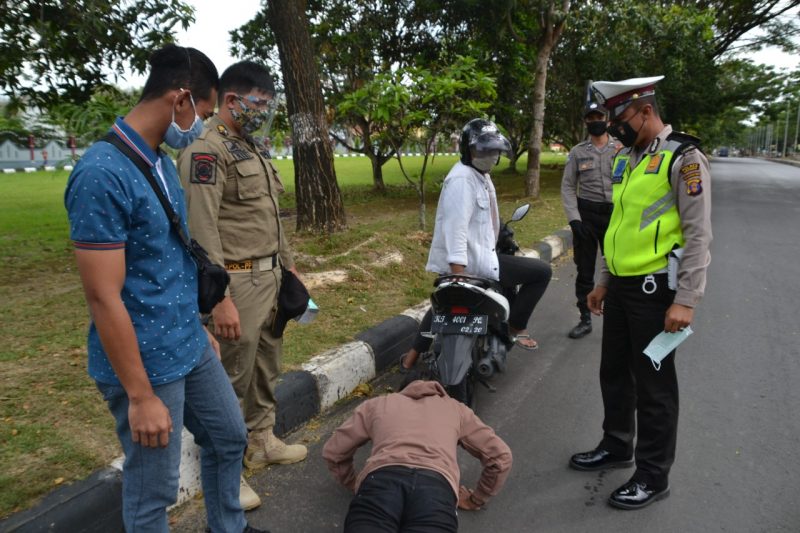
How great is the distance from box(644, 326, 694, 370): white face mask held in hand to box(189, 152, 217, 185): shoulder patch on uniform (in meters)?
1.99

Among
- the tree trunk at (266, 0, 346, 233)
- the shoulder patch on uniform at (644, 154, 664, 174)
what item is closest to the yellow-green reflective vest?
the shoulder patch on uniform at (644, 154, 664, 174)

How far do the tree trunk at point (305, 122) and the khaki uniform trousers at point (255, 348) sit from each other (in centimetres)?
437

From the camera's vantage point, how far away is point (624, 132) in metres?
2.75

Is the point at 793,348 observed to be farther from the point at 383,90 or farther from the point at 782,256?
the point at 383,90

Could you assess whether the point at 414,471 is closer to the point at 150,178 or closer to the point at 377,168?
the point at 150,178

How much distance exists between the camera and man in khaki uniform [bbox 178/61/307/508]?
→ 2.46 meters

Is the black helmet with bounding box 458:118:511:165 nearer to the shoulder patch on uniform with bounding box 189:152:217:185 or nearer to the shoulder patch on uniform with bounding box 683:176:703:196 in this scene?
the shoulder patch on uniform with bounding box 683:176:703:196

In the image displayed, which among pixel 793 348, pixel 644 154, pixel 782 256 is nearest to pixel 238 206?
pixel 644 154

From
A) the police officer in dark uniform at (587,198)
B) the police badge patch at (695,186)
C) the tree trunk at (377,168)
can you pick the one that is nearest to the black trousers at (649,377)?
the police badge patch at (695,186)

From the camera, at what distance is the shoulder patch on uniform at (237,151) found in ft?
8.49

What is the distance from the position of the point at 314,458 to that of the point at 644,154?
7.21ft

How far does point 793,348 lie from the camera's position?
4.67m

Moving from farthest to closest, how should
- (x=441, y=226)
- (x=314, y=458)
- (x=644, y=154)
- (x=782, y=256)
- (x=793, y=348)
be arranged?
(x=782, y=256) → (x=793, y=348) → (x=441, y=226) → (x=314, y=458) → (x=644, y=154)

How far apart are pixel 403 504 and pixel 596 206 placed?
3.52 meters
